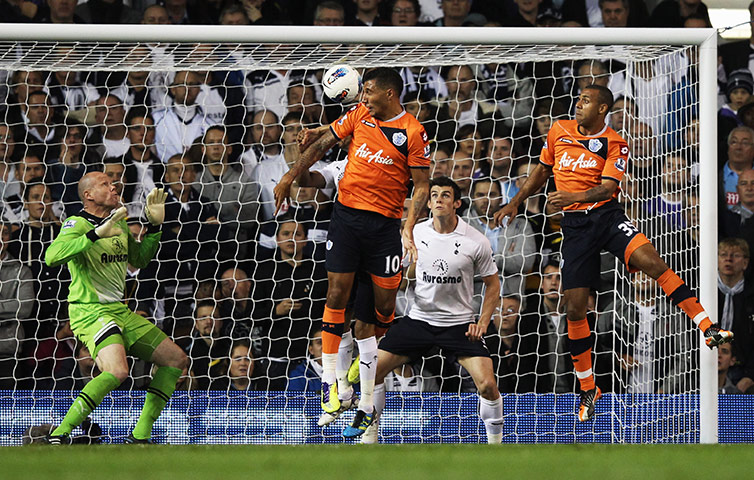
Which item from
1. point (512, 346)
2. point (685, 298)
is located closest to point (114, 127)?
point (512, 346)

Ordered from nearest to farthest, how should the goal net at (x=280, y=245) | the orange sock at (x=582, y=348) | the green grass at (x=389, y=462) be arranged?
the green grass at (x=389, y=462)
the orange sock at (x=582, y=348)
the goal net at (x=280, y=245)

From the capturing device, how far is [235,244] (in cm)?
723

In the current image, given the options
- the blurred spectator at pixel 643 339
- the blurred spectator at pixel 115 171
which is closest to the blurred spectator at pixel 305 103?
the blurred spectator at pixel 115 171

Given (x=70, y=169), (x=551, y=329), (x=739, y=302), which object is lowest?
(x=551, y=329)

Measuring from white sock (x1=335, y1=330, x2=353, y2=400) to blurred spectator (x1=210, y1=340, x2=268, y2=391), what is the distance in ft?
3.65

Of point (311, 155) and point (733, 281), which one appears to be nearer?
point (311, 155)

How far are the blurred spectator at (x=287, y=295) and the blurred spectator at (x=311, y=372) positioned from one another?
0.07 m

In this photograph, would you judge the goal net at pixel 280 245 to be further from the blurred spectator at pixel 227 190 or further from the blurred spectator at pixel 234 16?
the blurred spectator at pixel 234 16

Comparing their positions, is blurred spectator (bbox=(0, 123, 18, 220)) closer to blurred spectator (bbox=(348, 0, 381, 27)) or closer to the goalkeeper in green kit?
the goalkeeper in green kit

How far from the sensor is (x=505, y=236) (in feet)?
23.5

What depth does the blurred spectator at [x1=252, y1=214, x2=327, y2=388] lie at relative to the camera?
7.05 meters

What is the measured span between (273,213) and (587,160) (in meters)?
2.43

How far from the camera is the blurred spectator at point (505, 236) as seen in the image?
7.14m

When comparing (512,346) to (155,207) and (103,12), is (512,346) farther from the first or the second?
(103,12)
